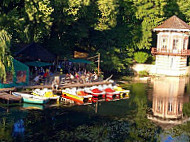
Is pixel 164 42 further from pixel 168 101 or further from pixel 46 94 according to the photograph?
pixel 46 94

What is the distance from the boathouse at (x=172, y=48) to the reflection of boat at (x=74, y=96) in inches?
1033

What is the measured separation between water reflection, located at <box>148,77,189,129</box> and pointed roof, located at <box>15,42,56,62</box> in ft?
52.6

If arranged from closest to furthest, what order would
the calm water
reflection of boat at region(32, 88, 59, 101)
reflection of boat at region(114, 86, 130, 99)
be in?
the calm water, reflection of boat at region(32, 88, 59, 101), reflection of boat at region(114, 86, 130, 99)

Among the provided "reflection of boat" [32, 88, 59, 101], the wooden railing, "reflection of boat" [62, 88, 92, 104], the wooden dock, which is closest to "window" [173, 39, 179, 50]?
the wooden railing

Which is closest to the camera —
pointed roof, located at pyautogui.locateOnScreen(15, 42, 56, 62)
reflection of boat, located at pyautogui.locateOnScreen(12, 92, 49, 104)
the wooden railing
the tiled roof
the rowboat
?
reflection of boat, located at pyautogui.locateOnScreen(12, 92, 49, 104)

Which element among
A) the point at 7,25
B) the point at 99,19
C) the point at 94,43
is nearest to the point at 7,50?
the point at 7,25

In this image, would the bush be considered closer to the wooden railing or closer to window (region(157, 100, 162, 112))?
the wooden railing

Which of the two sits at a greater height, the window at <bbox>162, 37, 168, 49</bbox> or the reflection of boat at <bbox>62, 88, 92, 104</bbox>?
the window at <bbox>162, 37, 168, 49</bbox>

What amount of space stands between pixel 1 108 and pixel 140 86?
23.7 m

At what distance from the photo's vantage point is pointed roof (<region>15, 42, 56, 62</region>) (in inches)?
1743

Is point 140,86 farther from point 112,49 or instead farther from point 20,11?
point 20,11

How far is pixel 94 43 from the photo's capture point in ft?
199

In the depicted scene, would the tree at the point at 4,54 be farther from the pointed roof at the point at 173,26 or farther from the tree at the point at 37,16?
the pointed roof at the point at 173,26

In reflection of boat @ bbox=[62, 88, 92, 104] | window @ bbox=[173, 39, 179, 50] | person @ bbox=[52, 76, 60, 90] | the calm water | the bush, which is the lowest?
the calm water
